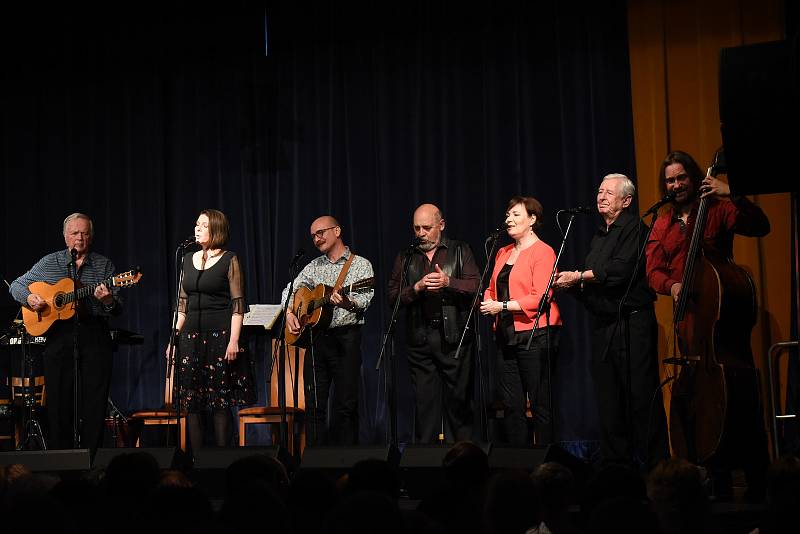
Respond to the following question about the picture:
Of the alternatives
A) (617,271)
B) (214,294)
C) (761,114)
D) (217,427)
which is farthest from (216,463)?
(761,114)

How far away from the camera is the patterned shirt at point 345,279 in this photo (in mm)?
6641

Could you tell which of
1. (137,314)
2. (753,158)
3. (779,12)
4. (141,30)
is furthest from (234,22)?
(753,158)

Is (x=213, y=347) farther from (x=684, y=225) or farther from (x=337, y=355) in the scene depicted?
(x=684, y=225)

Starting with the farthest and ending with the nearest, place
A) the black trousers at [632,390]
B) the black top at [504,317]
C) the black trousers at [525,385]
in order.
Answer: the black top at [504,317]
the black trousers at [525,385]
the black trousers at [632,390]

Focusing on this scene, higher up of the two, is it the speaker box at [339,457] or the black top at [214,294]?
the black top at [214,294]

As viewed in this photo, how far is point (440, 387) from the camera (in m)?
6.29

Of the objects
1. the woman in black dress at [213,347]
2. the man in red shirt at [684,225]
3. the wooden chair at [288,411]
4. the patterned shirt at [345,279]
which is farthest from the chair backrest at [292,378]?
the man in red shirt at [684,225]

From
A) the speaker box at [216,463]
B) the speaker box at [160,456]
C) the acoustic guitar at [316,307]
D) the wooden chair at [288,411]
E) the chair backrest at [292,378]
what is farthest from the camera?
the chair backrest at [292,378]

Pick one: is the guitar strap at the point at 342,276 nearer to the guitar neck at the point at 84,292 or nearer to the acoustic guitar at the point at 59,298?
the acoustic guitar at the point at 59,298

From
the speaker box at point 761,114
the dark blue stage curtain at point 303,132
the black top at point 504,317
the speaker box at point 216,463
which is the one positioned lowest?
the speaker box at point 216,463

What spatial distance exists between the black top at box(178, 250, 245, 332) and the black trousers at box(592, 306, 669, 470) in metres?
2.46

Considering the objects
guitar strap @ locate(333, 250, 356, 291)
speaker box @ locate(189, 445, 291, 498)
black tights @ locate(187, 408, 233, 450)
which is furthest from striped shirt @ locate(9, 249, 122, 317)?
speaker box @ locate(189, 445, 291, 498)

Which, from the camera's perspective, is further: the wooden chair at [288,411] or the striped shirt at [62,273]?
the wooden chair at [288,411]

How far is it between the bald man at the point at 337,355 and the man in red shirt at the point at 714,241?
7.29 ft
